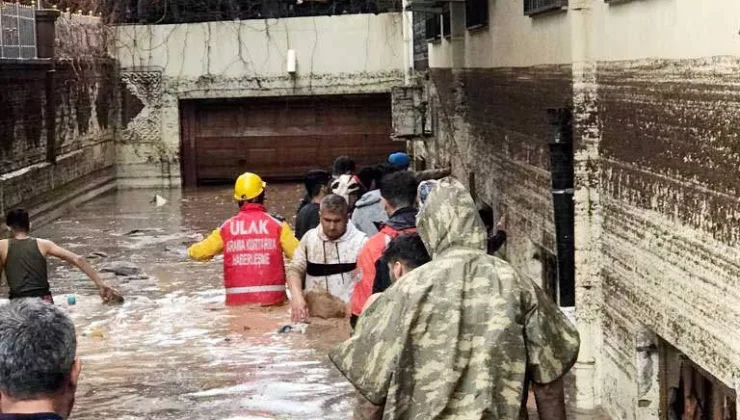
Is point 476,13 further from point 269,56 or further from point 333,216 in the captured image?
point 269,56

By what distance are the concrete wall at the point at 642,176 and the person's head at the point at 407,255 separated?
4.34 ft

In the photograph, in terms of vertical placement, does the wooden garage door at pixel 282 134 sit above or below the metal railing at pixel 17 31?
below

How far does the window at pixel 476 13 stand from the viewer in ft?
48.4

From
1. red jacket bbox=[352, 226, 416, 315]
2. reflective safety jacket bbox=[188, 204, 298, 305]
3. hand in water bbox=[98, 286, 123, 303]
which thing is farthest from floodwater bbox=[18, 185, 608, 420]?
red jacket bbox=[352, 226, 416, 315]

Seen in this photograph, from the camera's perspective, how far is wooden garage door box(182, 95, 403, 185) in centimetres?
2884

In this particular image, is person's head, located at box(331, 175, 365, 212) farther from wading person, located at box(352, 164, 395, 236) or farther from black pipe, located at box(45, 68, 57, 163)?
black pipe, located at box(45, 68, 57, 163)

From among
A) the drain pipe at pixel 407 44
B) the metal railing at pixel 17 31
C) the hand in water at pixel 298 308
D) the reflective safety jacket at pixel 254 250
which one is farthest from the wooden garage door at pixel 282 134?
the hand in water at pixel 298 308

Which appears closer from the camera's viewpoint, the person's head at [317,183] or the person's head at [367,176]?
the person's head at [317,183]

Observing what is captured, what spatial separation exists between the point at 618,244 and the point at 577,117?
120 centimetres

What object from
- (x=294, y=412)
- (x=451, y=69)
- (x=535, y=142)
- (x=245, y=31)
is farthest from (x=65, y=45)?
(x=294, y=412)

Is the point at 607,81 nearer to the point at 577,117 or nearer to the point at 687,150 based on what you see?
the point at 577,117

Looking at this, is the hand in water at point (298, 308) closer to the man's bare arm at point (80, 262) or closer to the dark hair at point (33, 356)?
the man's bare arm at point (80, 262)

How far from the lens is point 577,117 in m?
9.19

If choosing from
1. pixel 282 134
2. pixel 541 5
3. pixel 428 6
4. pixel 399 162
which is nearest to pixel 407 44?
pixel 282 134
